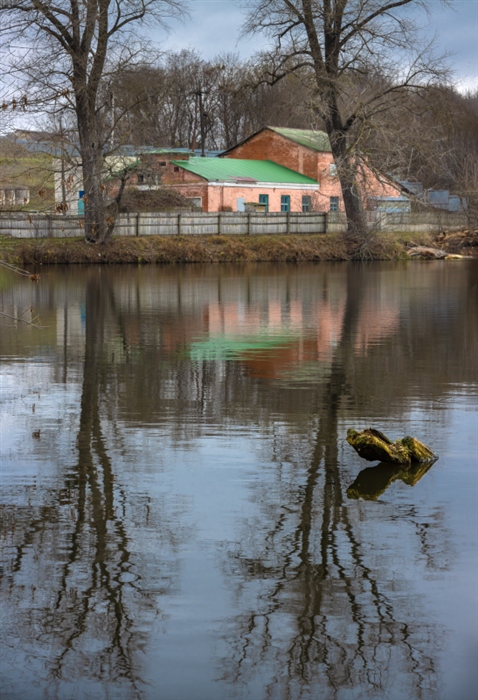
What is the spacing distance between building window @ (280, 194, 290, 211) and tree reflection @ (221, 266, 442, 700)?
2343 inches

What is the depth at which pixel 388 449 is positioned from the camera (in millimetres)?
8578

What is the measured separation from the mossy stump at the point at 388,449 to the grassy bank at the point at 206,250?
36186 mm

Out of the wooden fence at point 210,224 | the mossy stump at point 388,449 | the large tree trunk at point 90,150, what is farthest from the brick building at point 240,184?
the mossy stump at point 388,449

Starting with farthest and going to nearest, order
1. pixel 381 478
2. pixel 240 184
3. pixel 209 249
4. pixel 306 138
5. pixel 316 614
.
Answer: pixel 306 138 < pixel 240 184 < pixel 209 249 < pixel 381 478 < pixel 316 614

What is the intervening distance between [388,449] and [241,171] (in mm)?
57767

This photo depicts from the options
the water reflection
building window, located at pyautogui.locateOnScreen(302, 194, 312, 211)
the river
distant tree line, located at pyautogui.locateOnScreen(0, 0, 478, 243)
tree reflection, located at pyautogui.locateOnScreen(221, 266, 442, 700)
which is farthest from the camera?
building window, located at pyautogui.locateOnScreen(302, 194, 312, 211)

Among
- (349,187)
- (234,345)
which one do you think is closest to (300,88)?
(349,187)

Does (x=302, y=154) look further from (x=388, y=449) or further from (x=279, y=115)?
(x=388, y=449)

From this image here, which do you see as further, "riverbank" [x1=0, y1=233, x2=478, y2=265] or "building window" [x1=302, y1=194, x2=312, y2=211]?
"building window" [x1=302, y1=194, x2=312, y2=211]

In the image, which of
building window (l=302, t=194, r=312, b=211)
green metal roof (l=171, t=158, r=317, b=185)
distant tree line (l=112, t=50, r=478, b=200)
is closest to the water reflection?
distant tree line (l=112, t=50, r=478, b=200)

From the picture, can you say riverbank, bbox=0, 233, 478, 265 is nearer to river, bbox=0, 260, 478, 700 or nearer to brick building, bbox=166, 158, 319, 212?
brick building, bbox=166, 158, 319, 212

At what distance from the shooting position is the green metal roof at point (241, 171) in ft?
204

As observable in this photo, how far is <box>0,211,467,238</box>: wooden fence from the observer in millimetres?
47750

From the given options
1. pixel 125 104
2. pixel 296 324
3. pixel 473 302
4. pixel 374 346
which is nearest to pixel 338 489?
pixel 374 346
